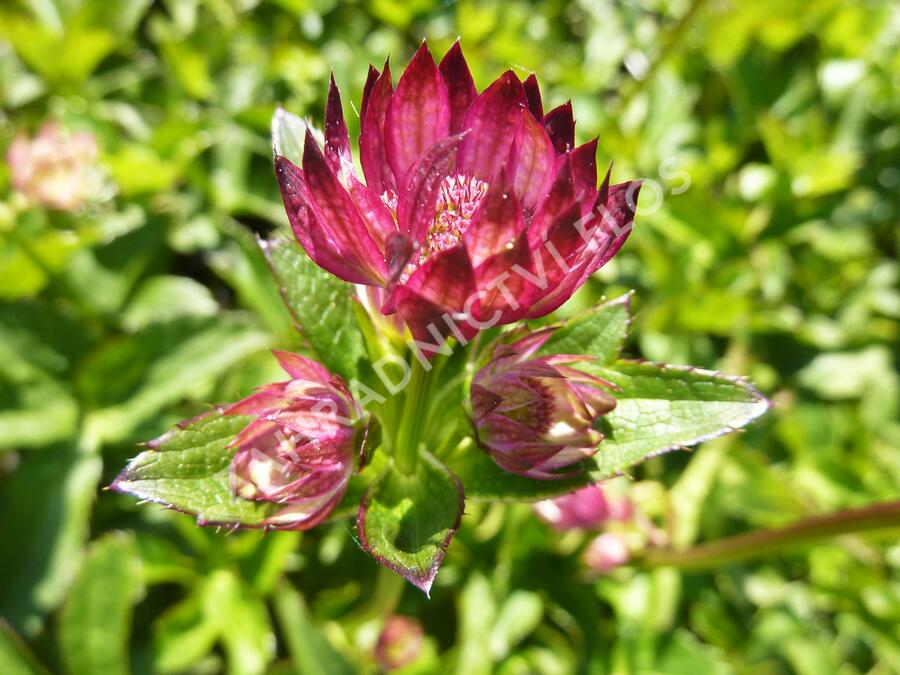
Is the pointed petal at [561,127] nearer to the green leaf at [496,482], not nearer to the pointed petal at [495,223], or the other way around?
the pointed petal at [495,223]

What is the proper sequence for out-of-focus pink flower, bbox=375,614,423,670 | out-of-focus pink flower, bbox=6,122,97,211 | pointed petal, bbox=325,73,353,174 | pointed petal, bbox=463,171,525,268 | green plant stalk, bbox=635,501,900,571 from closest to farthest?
pointed petal, bbox=463,171,525,268 < pointed petal, bbox=325,73,353,174 < green plant stalk, bbox=635,501,900,571 < out-of-focus pink flower, bbox=375,614,423,670 < out-of-focus pink flower, bbox=6,122,97,211

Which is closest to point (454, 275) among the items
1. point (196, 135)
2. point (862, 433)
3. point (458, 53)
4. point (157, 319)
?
point (458, 53)

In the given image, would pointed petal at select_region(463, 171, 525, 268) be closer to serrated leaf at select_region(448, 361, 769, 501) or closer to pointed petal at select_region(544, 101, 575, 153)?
pointed petal at select_region(544, 101, 575, 153)

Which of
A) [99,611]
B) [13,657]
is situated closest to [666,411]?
[99,611]

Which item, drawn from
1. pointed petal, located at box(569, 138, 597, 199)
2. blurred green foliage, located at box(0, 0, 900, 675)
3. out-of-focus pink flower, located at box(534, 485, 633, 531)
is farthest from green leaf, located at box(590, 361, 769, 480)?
out-of-focus pink flower, located at box(534, 485, 633, 531)

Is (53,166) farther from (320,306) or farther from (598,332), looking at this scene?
(598,332)

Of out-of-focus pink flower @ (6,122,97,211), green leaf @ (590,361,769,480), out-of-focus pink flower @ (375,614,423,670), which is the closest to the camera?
green leaf @ (590,361,769,480)

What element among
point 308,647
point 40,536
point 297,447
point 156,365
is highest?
point 297,447
